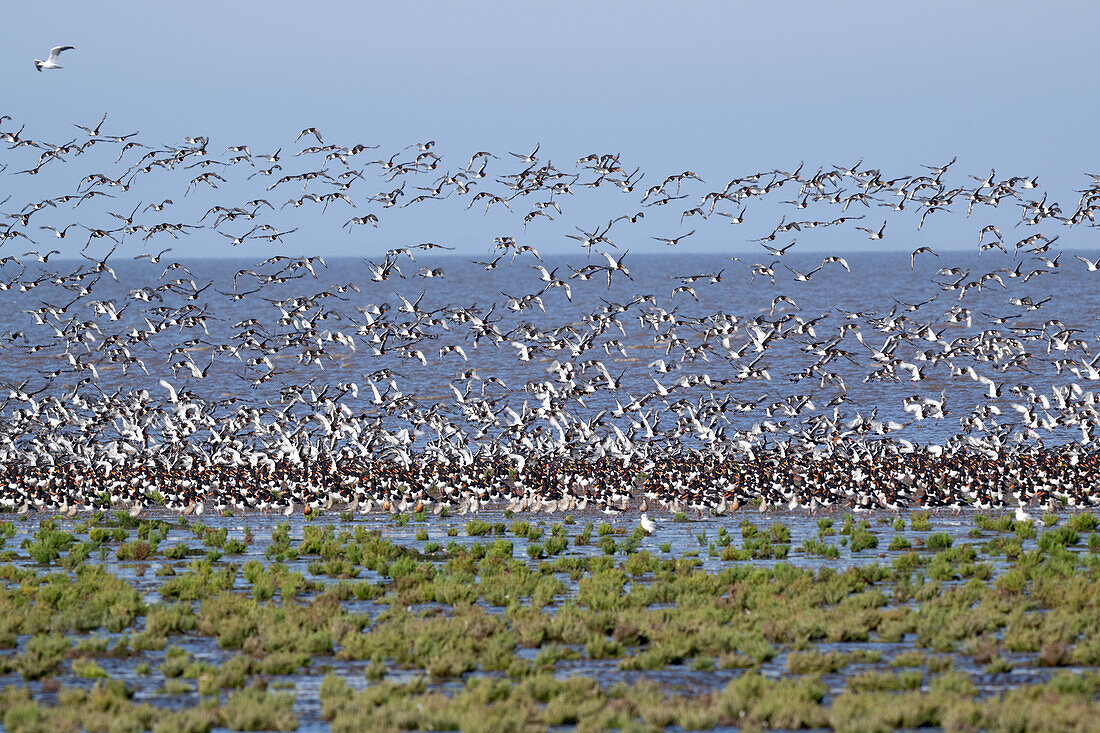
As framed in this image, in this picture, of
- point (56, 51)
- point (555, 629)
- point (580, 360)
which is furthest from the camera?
point (580, 360)

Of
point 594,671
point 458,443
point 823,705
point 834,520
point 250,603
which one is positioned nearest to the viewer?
point 823,705

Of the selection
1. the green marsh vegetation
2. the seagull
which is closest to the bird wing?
the seagull

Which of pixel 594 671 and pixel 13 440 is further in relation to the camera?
pixel 13 440

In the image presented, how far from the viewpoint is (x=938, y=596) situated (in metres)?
22.7

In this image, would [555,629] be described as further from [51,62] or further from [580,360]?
[580,360]

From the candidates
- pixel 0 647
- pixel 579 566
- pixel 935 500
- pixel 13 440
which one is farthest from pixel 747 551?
pixel 13 440

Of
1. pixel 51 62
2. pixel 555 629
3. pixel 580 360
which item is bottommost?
pixel 555 629

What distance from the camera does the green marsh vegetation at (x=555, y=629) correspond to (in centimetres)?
1592

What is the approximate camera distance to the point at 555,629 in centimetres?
2020

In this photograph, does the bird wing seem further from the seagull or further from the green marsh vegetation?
the green marsh vegetation

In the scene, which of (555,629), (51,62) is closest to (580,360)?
(51,62)

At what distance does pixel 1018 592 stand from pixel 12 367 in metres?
70.2

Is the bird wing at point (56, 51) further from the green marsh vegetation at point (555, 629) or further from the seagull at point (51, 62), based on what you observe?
the green marsh vegetation at point (555, 629)

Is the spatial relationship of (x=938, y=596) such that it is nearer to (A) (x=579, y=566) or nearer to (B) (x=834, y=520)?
(A) (x=579, y=566)
